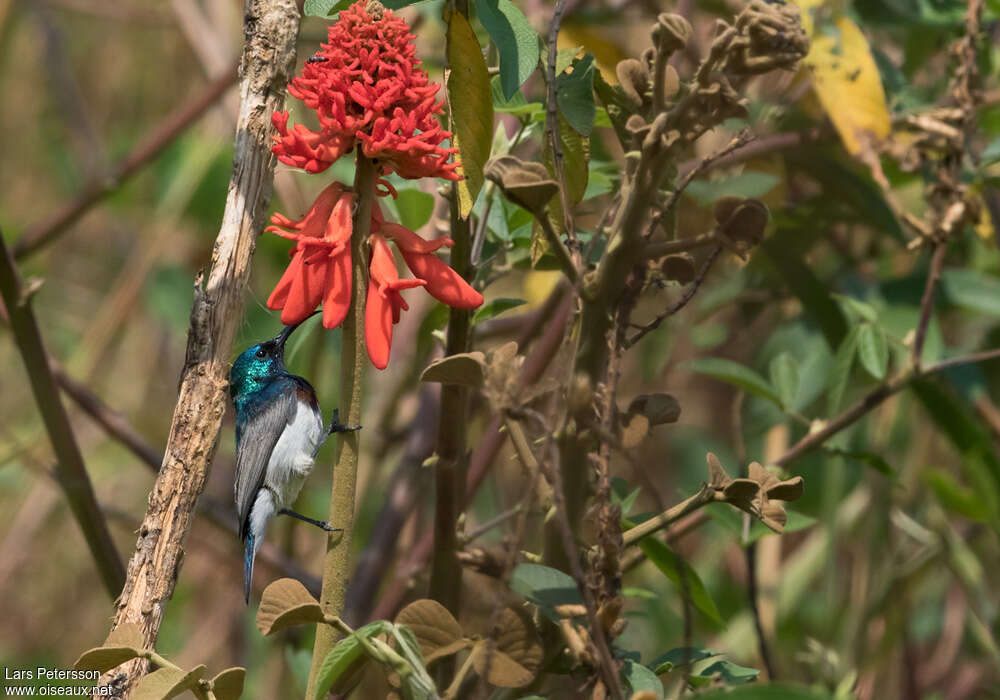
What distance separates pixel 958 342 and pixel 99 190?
90.5 inches

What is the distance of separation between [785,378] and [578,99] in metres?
0.78

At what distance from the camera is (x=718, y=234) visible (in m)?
1.03

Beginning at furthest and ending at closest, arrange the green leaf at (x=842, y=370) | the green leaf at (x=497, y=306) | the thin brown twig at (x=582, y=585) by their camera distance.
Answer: the green leaf at (x=842, y=370)
the green leaf at (x=497, y=306)
the thin brown twig at (x=582, y=585)

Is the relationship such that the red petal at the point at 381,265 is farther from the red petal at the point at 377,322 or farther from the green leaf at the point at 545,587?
the green leaf at the point at 545,587

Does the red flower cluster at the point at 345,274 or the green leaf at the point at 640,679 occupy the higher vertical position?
the red flower cluster at the point at 345,274

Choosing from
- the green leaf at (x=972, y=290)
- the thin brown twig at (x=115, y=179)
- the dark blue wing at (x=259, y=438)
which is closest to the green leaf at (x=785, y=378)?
the green leaf at (x=972, y=290)

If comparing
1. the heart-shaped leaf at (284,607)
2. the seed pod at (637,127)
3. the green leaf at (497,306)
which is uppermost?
the seed pod at (637,127)

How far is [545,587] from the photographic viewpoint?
110 centimetres

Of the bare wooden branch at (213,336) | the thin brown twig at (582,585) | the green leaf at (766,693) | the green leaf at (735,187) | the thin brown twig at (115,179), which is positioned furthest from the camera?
the thin brown twig at (115,179)

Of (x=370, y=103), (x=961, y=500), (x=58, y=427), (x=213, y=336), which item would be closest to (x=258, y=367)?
(x=58, y=427)

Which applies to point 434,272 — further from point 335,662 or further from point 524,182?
point 335,662

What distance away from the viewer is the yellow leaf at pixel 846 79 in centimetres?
187

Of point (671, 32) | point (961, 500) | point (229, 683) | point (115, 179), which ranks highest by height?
point (671, 32)

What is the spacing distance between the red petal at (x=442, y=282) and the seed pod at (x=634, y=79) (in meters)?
0.27
